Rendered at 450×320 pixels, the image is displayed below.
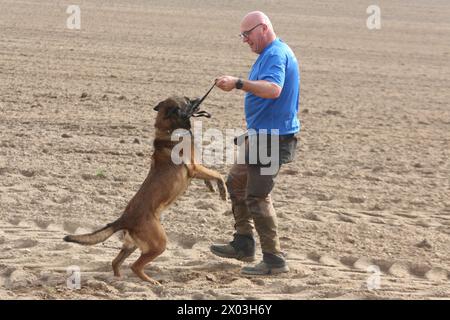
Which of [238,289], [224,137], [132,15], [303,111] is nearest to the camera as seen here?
[238,289]

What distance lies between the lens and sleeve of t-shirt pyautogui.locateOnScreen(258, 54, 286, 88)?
272 inches

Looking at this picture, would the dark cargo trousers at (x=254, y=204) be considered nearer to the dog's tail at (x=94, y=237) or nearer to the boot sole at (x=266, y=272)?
the boot sole at (x=266, y=272)

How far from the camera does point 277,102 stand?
23.6ft

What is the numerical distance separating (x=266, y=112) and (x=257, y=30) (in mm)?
641

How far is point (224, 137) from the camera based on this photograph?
1268 cm

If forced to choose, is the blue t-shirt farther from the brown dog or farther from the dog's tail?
the dog's tail

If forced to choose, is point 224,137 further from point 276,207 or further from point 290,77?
point 290,77

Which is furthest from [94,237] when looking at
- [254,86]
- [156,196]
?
[254,86]

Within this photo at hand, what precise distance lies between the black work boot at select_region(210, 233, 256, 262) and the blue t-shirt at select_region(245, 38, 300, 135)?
1010 mm

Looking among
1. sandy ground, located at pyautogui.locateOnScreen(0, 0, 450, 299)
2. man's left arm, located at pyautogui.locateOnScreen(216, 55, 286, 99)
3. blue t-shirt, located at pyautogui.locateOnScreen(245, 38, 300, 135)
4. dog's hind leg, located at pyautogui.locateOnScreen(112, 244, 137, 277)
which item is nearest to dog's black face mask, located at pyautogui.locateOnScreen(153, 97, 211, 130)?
blue t-shirt, located at pyautogui.locateOnScreen(245, 38, 300, 135)

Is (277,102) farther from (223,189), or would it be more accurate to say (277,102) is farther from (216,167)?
(216,167)

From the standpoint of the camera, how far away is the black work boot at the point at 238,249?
25.2 feet

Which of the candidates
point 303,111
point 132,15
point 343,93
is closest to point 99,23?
point 132,15

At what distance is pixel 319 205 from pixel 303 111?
602 centimetres
